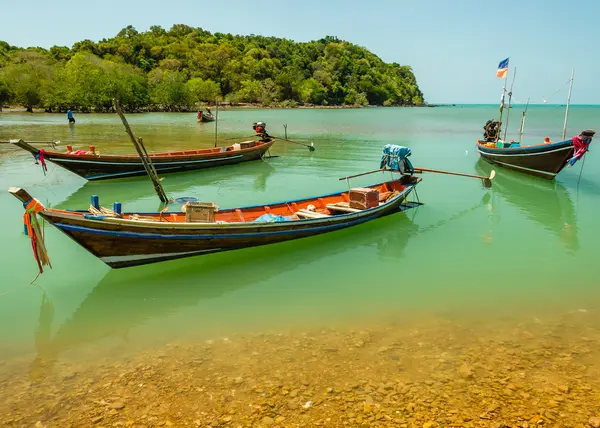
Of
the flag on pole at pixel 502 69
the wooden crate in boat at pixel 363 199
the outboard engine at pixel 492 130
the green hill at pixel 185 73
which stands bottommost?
the wooden crate in boat at pixel 363 199

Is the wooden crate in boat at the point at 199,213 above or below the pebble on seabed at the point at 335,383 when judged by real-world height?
above

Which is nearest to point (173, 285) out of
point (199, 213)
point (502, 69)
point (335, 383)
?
point (199, 213)

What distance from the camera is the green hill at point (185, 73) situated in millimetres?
Answer: 76938

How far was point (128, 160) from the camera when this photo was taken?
66.4ft

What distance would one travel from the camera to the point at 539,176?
22719 millimetres

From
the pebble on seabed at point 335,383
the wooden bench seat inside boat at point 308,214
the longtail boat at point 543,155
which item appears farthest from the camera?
the longtail boat at point 543,155

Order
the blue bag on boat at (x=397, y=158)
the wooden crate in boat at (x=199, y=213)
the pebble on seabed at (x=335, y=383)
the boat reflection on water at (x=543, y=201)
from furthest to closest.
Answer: the blue bag on boat at (x=397, y=158) < the boat reflection on water at (x=543, y=201) < the wooden crate in boat at (x=199, y=213) < the pebble on seabed at (x=335, y=383)

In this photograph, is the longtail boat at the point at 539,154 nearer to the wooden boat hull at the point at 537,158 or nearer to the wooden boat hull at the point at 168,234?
the wooden boat hull at the point at 537,158

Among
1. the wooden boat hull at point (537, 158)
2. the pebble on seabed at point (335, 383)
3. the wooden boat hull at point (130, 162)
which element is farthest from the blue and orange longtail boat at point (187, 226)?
the wooden boat hull at point (537, 158)

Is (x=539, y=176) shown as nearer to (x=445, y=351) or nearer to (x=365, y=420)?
(x=445, y=351)

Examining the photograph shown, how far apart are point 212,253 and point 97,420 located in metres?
5.85

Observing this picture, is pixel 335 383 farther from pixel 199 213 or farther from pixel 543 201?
pixel 543 201

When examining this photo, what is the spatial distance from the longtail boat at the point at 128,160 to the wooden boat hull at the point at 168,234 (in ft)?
28.8

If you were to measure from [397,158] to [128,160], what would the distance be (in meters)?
13.0
